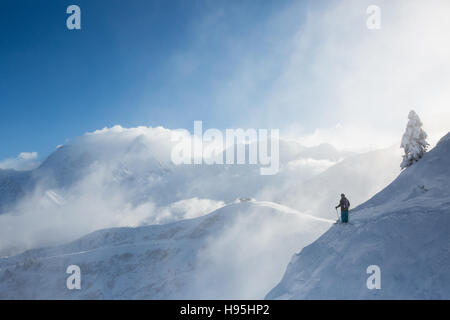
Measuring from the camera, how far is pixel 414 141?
Answer: 34.2 m

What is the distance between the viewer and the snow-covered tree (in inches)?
1323

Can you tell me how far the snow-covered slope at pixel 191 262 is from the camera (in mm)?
41562

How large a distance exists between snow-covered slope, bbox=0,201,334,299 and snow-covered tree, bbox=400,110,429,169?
1639cm

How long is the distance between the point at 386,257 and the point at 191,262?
A: 1490 inches

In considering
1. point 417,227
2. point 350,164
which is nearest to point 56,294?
point 417,227

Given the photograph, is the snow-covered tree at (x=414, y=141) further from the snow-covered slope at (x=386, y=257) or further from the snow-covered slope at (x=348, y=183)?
the snow-covered slope at (x=348, y=183)

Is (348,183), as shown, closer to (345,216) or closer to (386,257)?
(345,216)

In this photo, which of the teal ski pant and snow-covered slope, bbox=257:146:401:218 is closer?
the teal ski pant

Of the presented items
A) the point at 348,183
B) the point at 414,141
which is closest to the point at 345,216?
the point at 414,141

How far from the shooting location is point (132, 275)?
4938 cm

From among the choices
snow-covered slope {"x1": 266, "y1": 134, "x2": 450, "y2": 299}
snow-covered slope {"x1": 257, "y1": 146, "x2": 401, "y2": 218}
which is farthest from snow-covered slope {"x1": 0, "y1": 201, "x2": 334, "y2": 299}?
snow-covered slope {"x1": 257, "y1": 146, "x2": 401, "y2": 218}

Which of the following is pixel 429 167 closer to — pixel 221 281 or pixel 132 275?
pixel 221 281

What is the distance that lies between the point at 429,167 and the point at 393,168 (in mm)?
108672

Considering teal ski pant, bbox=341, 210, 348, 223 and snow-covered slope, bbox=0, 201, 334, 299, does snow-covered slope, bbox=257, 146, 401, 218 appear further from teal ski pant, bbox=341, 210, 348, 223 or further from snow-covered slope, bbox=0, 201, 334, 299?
teal ski pant, bbox=341, 210, 348, 223
